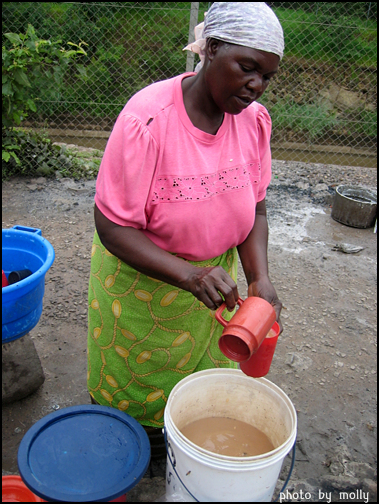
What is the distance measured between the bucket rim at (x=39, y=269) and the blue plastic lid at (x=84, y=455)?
564 mm

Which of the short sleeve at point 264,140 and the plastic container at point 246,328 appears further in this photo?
the short sleeve at point 264,140

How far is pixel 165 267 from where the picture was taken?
153 cm

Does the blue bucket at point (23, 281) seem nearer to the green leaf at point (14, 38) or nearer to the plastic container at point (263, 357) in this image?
the plastic container at point (263, 357)

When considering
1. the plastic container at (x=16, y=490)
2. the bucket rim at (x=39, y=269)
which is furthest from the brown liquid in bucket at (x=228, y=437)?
the bucket rim at (x=39, y=269)

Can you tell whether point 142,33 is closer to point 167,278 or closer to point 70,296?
point 70,296

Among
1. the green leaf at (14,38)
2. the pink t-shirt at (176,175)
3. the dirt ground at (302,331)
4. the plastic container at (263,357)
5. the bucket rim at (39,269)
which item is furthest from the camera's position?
the green leaf at (14,38)

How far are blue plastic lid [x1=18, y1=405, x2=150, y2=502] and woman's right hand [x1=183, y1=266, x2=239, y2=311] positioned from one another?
0.62 m

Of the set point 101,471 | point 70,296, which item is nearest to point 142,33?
point 70,296

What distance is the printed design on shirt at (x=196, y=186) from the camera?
1.56 meters

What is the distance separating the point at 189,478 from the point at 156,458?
2.80 ft

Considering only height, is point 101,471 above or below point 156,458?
above

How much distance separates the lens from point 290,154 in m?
9.91

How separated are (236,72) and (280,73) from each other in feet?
35.6

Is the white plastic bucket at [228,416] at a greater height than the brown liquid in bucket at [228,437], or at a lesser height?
greater
